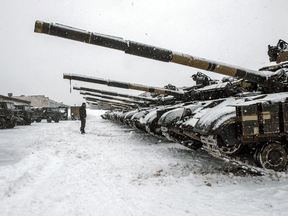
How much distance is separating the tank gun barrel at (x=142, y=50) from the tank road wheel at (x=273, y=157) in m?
1.31

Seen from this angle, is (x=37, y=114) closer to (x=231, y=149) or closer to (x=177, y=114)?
(x=177, y=114)

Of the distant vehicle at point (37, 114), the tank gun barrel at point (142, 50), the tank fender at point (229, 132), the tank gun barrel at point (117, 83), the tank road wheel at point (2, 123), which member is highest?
the tank gun barrel at point (142, 50)

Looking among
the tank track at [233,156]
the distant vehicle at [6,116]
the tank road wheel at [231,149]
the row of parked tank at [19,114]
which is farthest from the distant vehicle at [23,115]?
the tank road wheel at [231,149]

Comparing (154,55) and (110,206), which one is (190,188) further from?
(154,55)

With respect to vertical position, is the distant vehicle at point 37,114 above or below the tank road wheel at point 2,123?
below

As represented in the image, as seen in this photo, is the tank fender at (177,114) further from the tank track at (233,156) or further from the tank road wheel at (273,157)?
the tank road wheel at (273,157)

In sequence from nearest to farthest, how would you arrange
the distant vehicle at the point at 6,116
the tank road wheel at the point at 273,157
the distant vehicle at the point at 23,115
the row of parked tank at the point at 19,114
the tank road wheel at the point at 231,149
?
the tank road wheel at the point at 273,157 < the tank road wheel at the point at 231,149 < the distant vehicle at the point at 6,116 < the row of parked tank at the point at 19,114 < the distant vehicle at the point at 23,115

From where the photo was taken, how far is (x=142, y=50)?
3.30 m

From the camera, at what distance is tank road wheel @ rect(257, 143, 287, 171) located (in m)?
3.47

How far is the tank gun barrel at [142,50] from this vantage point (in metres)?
2.88

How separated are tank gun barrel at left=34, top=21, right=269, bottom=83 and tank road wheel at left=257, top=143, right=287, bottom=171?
51.5 inches

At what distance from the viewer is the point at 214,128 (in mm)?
3240

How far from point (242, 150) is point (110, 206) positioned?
8.81 feet

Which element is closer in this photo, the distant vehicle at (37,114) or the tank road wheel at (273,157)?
the tank road wheel at (273,157)
